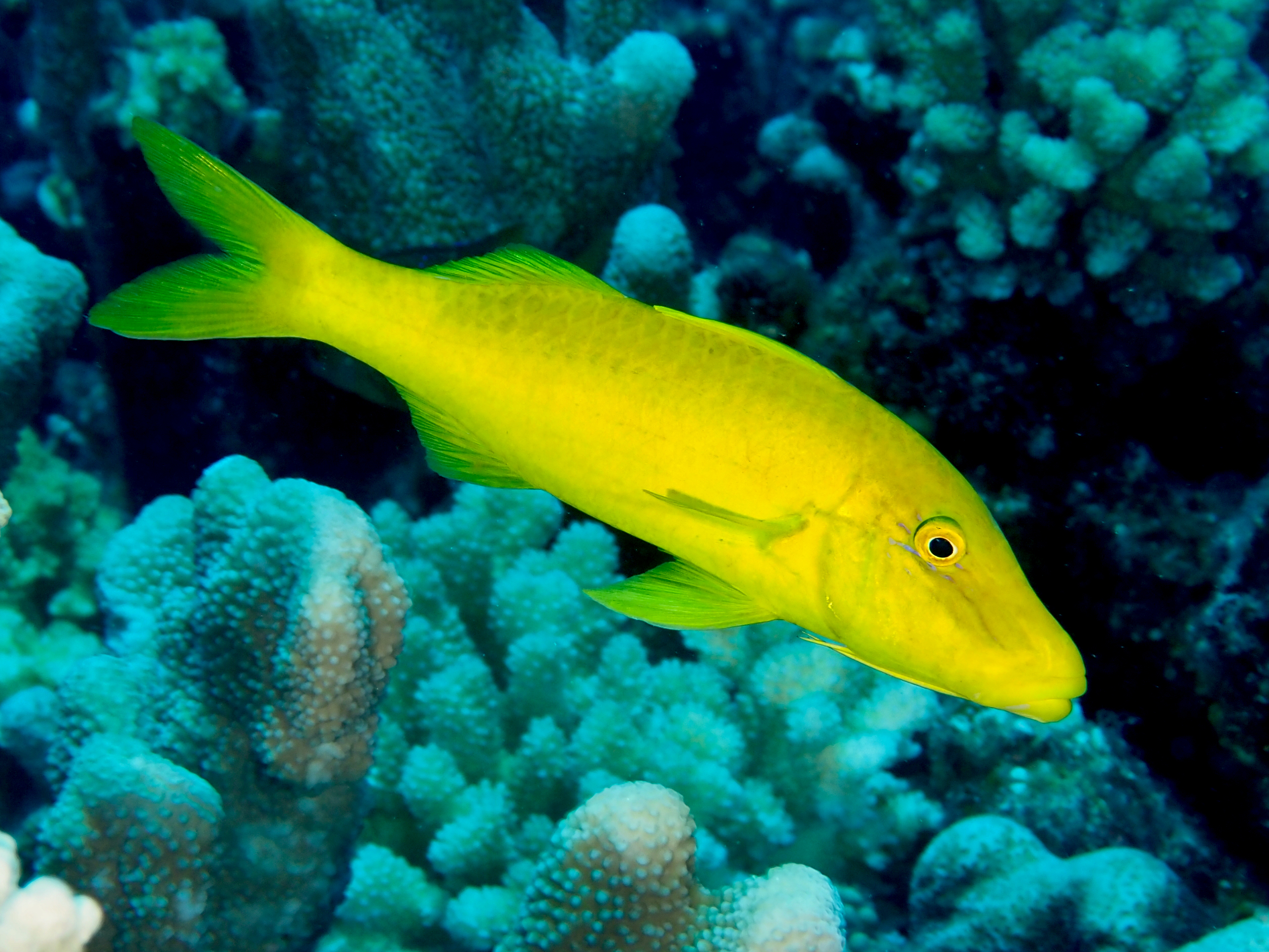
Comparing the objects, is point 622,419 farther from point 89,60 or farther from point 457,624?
point 89,60

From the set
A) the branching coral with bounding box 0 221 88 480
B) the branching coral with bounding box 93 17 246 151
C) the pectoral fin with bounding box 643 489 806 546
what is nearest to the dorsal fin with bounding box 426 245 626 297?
the pectoral fin with bounding box 643 489 806 546

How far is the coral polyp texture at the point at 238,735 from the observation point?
6.95 ft

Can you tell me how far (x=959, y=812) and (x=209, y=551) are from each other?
9.69ft

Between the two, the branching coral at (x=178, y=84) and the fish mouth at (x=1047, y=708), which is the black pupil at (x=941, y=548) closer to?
the fish mouth at (x=1047, y=708)

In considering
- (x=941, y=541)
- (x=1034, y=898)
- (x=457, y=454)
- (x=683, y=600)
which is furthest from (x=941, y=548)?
(x=1034, y=898)

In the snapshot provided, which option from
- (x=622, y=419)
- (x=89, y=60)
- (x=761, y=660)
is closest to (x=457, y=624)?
(x=761, y=660)

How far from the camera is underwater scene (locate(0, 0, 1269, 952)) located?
198cm

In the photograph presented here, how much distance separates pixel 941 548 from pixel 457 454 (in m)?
1.16

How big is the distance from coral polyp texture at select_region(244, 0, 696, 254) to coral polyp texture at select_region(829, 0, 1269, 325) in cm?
124

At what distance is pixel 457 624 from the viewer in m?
3.39

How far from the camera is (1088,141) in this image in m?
3.67

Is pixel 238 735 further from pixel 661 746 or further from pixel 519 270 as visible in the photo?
pixel 519 270

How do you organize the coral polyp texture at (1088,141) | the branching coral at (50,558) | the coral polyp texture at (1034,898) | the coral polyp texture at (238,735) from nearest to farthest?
1. the coral polyp texture at (238,735)
2. the coral polyp texture at (1034,898)
3. the coral polyp texture at (1088,141)
4. the branching coral at (50,558)

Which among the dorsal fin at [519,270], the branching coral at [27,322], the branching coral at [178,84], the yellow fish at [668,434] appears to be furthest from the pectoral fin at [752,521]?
the branching coral at [178,84]
